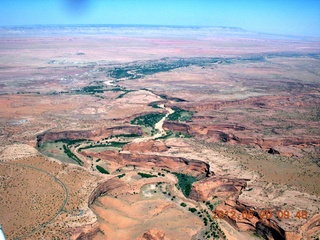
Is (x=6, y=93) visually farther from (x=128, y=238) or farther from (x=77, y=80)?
(x=128, y=238)

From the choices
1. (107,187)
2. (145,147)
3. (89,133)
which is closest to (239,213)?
(107,187)

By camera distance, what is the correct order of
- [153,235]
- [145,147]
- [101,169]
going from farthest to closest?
[145,147] → [101,169] → [153,235]

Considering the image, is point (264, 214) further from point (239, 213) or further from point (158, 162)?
point (158, 162)

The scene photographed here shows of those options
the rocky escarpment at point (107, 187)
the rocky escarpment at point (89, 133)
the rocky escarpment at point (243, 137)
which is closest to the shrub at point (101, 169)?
the rocky escarpment at point (107, 187)

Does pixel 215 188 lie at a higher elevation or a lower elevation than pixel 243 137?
lower

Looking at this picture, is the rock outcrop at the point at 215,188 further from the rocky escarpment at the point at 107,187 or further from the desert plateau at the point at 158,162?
the rocky escarpment at the point at 107,187

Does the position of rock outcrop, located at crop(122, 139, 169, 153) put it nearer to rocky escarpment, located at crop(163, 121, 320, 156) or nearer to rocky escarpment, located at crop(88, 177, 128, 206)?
rocky escarpment, located at crop(163, 121, 320, 156)
